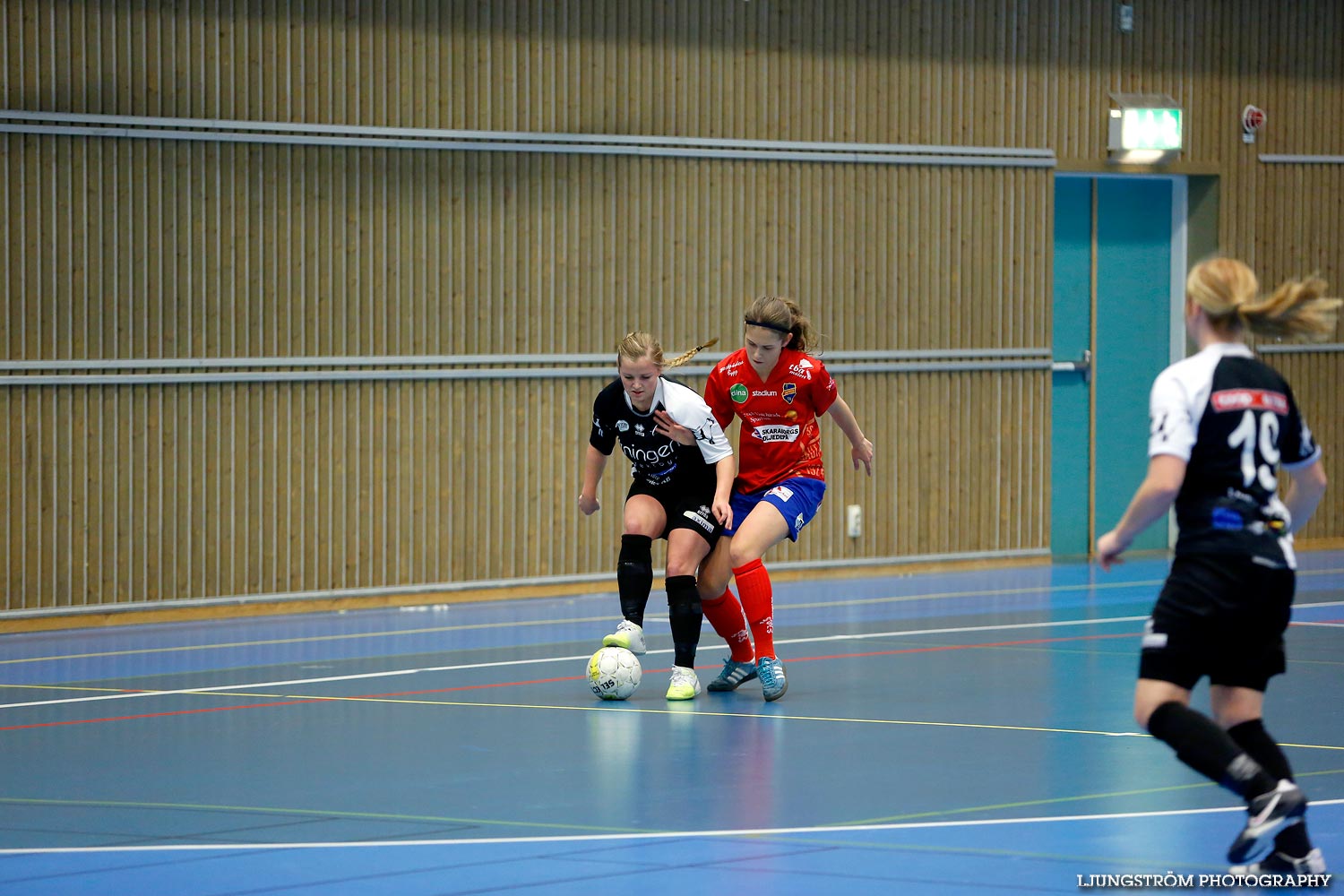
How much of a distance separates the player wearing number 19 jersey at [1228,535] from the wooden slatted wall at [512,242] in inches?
366

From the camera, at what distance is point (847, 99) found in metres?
15.6

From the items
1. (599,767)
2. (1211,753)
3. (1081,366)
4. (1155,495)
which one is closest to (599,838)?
(599,767)

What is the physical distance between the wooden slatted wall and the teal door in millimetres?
444

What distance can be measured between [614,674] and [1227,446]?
4280mm

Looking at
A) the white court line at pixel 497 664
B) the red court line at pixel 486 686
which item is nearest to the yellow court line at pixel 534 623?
the white court line at pixel 497 664

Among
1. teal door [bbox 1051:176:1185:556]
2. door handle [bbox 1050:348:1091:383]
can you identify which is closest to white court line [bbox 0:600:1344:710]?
teal door [bbox 1051:176:1185:556]

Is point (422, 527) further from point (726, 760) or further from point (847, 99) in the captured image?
point (726, 760)

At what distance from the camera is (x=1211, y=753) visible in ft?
15.5

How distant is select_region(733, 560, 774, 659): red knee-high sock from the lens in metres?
8.62

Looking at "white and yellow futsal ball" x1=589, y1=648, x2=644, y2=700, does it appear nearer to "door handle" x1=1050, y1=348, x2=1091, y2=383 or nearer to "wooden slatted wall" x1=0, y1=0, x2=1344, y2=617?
"wooden slatted wall" x1=0, y1=0, x2=1344, y2=617

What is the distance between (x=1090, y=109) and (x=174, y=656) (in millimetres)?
9681

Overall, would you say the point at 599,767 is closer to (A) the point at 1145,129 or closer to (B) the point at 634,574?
(B) the point at 634,574

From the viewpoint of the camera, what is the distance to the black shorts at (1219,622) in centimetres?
477

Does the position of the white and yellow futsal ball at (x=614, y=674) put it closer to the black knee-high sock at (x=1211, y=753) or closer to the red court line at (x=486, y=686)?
the red court line at (x=486, y=686)
